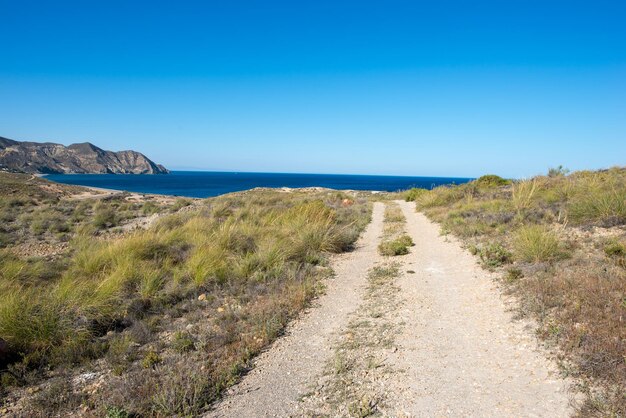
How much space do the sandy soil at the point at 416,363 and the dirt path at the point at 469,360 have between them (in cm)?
1

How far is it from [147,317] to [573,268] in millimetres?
8195

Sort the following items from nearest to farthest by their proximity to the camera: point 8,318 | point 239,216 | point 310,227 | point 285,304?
point 8,318
point 285,304
point 310,227
point 239,216

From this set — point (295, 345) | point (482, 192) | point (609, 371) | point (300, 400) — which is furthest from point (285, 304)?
point (482, 192)

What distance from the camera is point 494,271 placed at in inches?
315

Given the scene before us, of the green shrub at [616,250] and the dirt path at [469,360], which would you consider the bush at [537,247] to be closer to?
the green shrub at [616,250]

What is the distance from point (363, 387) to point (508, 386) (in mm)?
1593

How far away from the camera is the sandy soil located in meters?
3.67

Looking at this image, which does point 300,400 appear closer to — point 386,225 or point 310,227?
point 310,227

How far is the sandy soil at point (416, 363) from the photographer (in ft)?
12.0

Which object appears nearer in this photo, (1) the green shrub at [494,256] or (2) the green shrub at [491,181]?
(1) the green shrub at [494,256]

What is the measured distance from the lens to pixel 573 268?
22.9ft

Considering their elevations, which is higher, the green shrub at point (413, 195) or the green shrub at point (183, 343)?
the green shrub at point (413, 195)

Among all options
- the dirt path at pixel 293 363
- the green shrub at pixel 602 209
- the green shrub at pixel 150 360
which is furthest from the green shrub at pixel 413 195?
the green shrub at pixel 150 360

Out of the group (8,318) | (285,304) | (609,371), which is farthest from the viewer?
(285,304)
